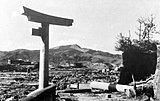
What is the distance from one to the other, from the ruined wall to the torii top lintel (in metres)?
13.0

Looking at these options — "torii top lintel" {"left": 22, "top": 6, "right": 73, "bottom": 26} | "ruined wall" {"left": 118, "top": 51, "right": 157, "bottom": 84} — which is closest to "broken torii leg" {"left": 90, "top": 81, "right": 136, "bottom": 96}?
"ruined wall" {"left": 118, "top": 51, "right": 157, "bottom": 84}

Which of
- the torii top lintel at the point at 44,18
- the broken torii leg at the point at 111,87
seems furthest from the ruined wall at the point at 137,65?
the torii top lintel at the point at 44,18

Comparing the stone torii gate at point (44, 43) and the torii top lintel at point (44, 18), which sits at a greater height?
the torii top lintel at point (44, 18)

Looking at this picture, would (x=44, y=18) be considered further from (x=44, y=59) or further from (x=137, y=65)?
(x=137, y=65)

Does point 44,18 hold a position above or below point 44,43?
above

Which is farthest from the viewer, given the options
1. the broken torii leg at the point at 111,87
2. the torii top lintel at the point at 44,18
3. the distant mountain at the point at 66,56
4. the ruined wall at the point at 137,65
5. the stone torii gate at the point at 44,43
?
the distant mountain at the point at 66,56

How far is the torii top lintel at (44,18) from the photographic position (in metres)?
6.29

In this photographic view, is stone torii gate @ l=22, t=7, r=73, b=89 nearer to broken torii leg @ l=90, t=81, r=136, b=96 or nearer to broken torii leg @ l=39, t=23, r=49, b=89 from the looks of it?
broken torii leg @ l=39, t=23, r=49, b=89

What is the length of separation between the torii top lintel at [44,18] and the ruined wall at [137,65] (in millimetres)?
12997

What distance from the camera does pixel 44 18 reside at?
6816 mm

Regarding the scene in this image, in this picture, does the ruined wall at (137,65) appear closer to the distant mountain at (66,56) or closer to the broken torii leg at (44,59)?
the broken torii leg at (44,59)

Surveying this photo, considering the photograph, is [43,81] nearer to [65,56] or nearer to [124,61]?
[124,61]

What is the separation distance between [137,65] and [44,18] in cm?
1542

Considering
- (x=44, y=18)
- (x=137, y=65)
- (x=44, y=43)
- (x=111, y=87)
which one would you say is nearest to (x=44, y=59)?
(x=44, y=43)
